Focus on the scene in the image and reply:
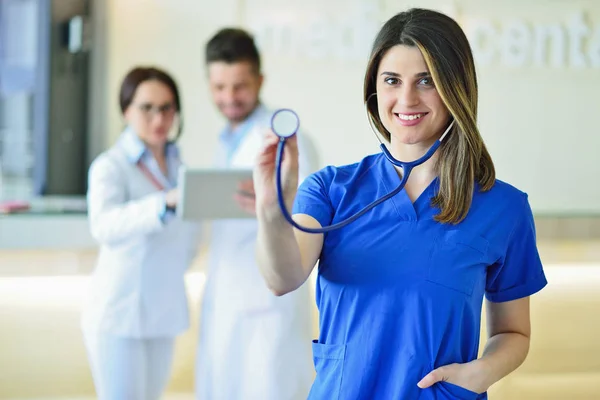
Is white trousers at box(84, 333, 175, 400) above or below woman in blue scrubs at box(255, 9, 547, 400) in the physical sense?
below

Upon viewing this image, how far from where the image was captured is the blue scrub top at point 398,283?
4.00 feet

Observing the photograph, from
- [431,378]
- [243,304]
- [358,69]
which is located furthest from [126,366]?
[358,69]

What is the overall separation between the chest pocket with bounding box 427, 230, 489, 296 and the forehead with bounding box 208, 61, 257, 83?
1436mm

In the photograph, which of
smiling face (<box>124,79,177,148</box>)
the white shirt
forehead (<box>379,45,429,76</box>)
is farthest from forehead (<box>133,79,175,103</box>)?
forehead (<box>379,45,429,76</box>)

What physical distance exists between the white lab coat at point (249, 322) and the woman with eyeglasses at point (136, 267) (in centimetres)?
14

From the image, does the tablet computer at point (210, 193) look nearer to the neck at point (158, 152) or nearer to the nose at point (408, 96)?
the neck at point (158, 152)

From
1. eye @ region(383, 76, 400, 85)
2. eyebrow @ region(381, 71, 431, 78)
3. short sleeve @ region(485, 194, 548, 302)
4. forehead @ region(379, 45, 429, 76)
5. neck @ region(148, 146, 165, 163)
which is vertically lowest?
short sleeve @ region(485, 194, 548, 302)

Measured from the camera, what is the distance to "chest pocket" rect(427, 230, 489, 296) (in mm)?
1221

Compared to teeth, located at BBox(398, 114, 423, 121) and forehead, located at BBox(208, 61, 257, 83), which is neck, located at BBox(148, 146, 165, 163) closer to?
forehead, located at BBox(208, 61, 257, 83)

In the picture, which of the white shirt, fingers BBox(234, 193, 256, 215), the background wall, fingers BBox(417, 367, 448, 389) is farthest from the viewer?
the background wall

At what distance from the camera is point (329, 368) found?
4.14 feet

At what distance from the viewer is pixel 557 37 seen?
420cm

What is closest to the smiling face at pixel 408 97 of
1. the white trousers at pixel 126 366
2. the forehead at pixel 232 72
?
the forehead at pixel 232 72

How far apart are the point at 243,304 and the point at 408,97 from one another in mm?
1359
